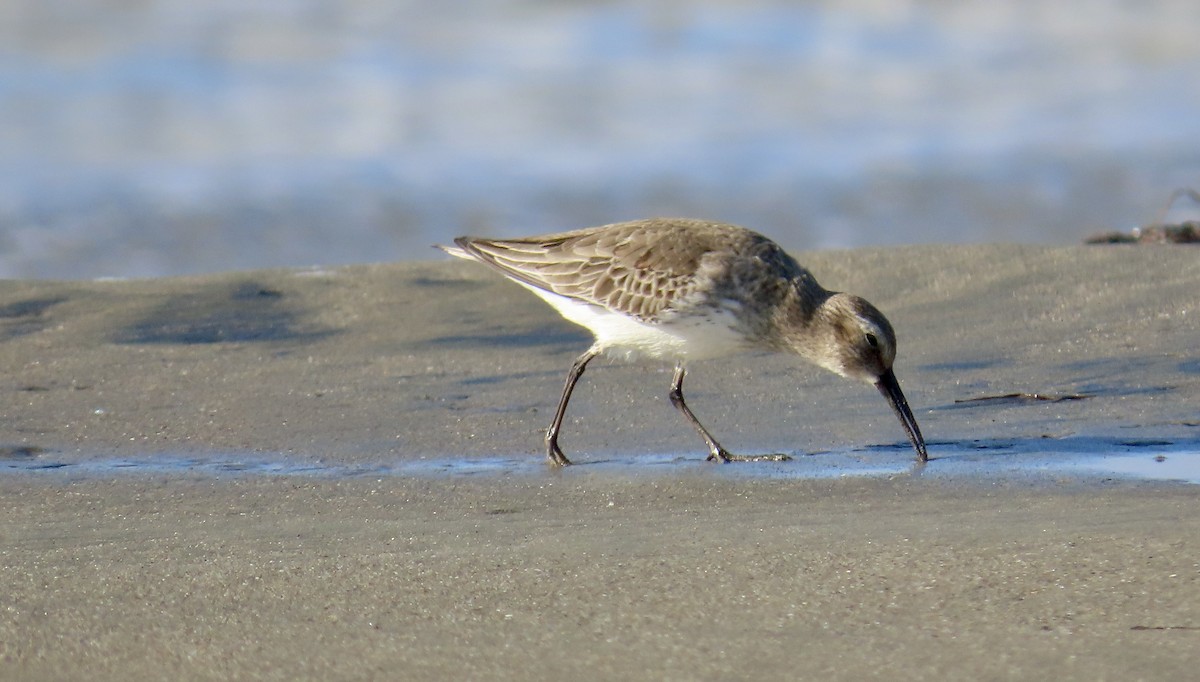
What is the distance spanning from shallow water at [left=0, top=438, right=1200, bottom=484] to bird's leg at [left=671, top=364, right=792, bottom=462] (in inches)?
2.8

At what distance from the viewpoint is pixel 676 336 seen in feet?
20.8

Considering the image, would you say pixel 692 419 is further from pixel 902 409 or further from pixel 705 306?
pixel 902 409

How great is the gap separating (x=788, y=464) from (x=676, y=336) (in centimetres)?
94

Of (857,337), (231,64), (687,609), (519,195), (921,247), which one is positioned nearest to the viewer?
(687,609)

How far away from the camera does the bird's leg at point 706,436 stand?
571 centimetres

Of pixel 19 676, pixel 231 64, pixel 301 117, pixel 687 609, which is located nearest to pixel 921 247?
pixel 687 609

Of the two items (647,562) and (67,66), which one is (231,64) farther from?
(647,562)

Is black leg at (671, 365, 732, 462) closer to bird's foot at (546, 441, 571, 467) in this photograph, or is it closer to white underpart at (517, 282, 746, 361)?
white underpart at (517, 282, 746, 361)

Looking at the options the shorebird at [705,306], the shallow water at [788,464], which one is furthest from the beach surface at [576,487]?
the shorebird at [705,306]

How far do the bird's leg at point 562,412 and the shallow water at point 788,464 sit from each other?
0.21 ft

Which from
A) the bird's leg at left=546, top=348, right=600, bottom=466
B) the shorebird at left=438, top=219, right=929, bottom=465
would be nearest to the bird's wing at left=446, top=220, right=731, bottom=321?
the shorebird at left=438, top=219, right=929, bottom=465

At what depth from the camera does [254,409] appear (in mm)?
6281

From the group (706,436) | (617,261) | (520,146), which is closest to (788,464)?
Answer: (706,436)

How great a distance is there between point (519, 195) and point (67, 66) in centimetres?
502
